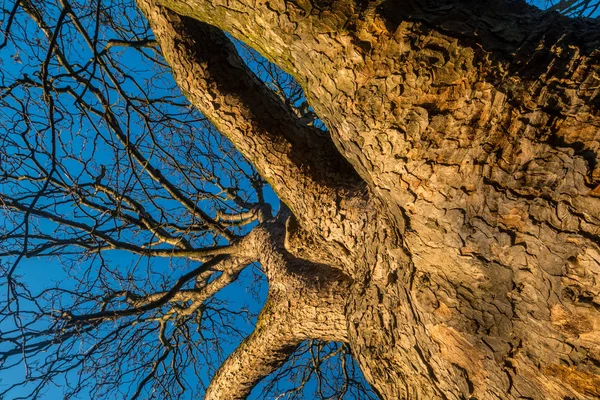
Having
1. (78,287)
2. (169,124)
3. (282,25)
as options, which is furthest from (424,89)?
(78,287)

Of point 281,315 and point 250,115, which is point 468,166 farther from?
point 281,315

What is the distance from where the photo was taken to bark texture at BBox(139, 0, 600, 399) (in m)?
1.05

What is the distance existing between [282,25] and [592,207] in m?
1.20

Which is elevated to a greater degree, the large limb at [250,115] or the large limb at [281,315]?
the large limb at [250,115]

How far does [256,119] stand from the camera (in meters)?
2.12

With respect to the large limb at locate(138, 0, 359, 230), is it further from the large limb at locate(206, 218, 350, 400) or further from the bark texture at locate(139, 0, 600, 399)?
the large limb at locate(206, 218, 350, 400)

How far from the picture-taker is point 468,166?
1201mm

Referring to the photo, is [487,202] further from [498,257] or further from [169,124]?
[169,124]

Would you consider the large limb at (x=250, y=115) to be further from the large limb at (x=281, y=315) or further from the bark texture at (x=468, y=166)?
the large limb at (x=281, y=315)

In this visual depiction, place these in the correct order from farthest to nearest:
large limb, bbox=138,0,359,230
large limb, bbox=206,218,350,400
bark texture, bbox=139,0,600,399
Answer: large limb, bbox=206,218,350,400 < large limb, bbox=138,0,359,230 < bark texture, bbox=139,0,600,399

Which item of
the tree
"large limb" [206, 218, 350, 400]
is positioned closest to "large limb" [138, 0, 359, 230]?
the tree

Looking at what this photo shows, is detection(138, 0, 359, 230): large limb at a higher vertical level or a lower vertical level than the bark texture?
higher

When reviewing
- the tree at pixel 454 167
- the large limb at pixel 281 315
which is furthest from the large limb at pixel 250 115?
the large limb at pixel 281 315

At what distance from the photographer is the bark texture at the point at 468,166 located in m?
1.05
